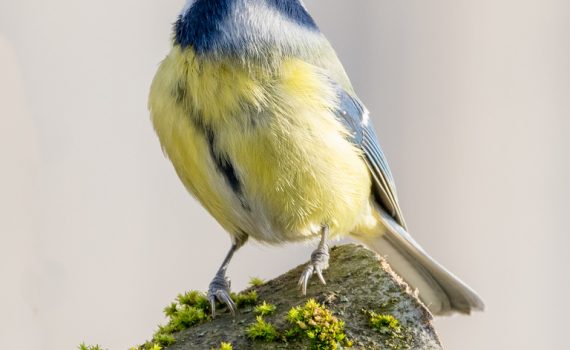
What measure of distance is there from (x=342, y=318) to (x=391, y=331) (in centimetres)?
11

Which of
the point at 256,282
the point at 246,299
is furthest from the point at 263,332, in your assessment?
the point at 256,282

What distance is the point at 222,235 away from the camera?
3930mm

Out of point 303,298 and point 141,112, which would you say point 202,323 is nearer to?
point 303,298

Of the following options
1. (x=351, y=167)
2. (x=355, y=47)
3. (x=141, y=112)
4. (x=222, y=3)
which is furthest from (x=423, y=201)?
(x=222, y=3)

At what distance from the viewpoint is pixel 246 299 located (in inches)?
89.2

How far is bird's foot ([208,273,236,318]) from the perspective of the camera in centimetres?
227

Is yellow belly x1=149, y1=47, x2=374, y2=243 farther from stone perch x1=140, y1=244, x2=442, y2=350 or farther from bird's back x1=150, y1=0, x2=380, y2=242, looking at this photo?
stone perch x1=140, y1=244, x2=442, y2=350

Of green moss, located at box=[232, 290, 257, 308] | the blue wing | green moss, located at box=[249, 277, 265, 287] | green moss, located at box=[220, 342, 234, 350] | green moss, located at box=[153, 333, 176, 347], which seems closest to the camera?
green moss, located at box=[220, 342, 234, 350]

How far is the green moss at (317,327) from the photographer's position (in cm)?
198

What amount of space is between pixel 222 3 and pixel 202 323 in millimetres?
821

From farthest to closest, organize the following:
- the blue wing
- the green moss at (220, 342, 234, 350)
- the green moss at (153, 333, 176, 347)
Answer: the blue wing, the green moss at (153, 333, 176, 347), the green moss at (220, 342, 234, 350)

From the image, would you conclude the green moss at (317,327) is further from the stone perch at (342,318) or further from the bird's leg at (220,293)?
the bird's leg at (220,293)

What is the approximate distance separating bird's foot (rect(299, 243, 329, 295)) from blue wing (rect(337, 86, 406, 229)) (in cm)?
38

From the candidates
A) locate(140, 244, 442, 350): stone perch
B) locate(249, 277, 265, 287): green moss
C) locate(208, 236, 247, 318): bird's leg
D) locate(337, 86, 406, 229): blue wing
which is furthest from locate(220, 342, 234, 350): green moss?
locate(337, 86, 406, 229): blue wing
